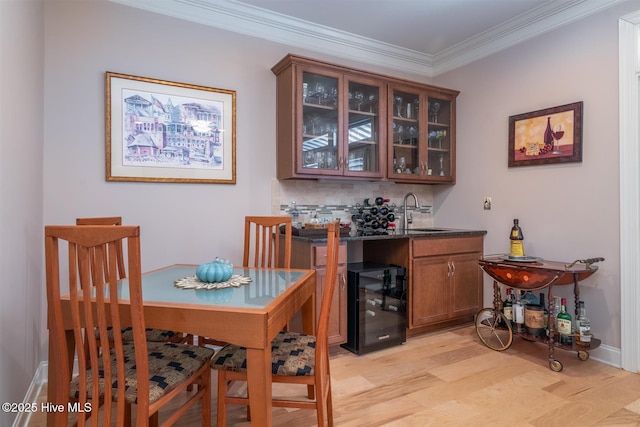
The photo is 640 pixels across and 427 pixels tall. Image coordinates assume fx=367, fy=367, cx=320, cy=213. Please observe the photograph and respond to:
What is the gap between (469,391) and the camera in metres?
2.25

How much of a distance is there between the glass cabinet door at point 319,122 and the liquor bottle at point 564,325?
2.01 meters

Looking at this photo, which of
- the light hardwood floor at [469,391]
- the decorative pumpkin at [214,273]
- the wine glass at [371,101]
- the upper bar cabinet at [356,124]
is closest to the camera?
the decorative pumpkin at [214,273]

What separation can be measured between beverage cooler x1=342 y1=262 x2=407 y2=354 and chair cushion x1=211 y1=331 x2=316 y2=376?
3.73ft

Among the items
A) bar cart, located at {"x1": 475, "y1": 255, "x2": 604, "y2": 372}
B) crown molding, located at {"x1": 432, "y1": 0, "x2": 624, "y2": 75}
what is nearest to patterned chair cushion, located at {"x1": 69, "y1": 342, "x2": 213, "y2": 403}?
bar cart, located at {"x1": 475, "y1": 255, "x2": 604, "y2": 372}

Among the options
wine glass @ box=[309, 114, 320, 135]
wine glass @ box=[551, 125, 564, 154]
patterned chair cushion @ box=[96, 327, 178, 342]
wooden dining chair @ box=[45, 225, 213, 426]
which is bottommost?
patterned chair cushion @ box=[96, 327, 178, 342]

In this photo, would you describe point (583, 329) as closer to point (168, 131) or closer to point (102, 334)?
point (102, 334)

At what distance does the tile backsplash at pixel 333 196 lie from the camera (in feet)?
10.7

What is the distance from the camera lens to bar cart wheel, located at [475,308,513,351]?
2.90 m

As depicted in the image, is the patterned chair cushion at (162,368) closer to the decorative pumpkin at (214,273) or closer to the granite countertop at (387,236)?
the decorative pumpkin at (214,273)

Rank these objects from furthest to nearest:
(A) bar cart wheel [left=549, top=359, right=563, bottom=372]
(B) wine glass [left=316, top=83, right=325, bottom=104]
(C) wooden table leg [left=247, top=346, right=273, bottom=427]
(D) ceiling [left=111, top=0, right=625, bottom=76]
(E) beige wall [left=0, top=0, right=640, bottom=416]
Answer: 1. (B) wine glass [left=316, top=83, right=325, bottom=104]
2. (D) ceiling [left=111, top=0, right=625, bottom=76]
3. (A) bar cart wheel [left=549, top=359, right=563, bottom=372]
4. (E) beige wall [left=0, top=0, right=640, bottom=416]
5. (C) wooden table leg [left=247, top=346, right=273, bottom=427]

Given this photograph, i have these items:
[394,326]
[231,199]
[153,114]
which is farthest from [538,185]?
[153,114]

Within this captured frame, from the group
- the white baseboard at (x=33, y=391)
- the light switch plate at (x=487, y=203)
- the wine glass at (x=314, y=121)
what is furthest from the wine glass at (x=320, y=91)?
the white baseboard at (x=33, y=391)

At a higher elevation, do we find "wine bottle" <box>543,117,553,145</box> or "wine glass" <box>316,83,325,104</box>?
"wine glass" <box>316,83,325,104</box>

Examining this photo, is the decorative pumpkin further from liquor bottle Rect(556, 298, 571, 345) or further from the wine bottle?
the wine bottle
